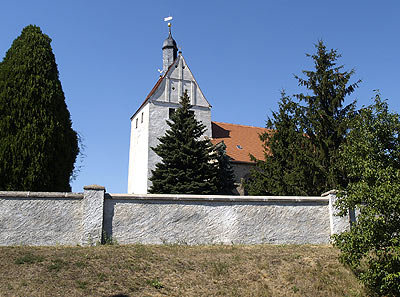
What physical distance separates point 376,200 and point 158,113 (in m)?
22.9

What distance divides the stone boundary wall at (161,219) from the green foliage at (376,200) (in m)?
2.21

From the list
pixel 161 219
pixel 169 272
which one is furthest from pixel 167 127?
pixel 169 272

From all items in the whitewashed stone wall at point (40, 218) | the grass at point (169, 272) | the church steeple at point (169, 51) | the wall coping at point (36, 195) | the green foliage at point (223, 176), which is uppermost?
the church steeple at point (169, 51)

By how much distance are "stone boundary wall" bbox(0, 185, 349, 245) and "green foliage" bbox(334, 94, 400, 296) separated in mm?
2209

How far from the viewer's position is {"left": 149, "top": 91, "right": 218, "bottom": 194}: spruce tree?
20717mm

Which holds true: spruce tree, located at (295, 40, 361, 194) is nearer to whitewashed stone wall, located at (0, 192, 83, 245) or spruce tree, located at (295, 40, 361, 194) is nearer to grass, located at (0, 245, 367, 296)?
grass, located at (0, 245, 367, 296)

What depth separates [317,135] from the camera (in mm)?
15383

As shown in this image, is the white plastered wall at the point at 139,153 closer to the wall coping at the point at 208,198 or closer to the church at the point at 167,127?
the church at the point at 167,127

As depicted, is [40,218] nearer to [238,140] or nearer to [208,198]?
[208,198]

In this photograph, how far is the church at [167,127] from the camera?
30062 millimetres

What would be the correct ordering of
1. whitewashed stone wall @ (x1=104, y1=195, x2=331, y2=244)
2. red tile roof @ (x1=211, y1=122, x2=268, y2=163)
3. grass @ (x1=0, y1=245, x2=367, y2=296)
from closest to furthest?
grass @ (x1=0, y1=245, x2=367, y2=296)
whitewashed stone wall @ (x1=104, y1=195, x2=331, y2=244)
red tile roof @ (x1=211, y1=122, x2=268, y2=163)

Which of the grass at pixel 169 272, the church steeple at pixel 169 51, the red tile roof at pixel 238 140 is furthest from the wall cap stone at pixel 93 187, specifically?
the church steeple at pixel 169 51

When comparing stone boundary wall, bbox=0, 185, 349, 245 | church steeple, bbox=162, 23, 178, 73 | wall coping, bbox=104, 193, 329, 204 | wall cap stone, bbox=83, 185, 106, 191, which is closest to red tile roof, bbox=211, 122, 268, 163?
church steeple, bbox=162, 23, 178, 73

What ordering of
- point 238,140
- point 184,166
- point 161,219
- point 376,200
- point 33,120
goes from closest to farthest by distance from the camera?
point 376,200
point 161,219
point 33,120
point 184,166
point 238,140
